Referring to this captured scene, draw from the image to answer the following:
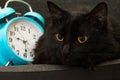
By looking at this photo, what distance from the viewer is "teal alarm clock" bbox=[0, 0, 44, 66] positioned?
3.74 feet

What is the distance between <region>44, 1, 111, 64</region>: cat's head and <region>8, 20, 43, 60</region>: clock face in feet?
0.83

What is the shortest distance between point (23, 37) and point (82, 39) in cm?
43

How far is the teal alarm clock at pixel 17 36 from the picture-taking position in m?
1.14

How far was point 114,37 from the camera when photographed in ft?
3.43

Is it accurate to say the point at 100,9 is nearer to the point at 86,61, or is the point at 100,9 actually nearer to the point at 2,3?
the point at 86,61

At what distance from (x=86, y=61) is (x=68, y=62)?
0.20ft

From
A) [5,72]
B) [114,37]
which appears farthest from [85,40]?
→ [5,72]

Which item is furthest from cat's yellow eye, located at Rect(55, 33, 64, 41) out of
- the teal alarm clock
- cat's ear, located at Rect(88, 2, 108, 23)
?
the teal alarm clock

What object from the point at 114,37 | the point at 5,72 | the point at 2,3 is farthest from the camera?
the point at 2,3

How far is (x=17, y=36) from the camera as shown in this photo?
4.19 ft

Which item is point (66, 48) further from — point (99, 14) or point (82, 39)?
point (99, 14)

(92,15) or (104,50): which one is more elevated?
(92,15)

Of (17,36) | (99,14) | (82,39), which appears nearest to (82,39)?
(82,39)

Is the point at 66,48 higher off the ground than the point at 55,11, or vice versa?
the point at 55,11
